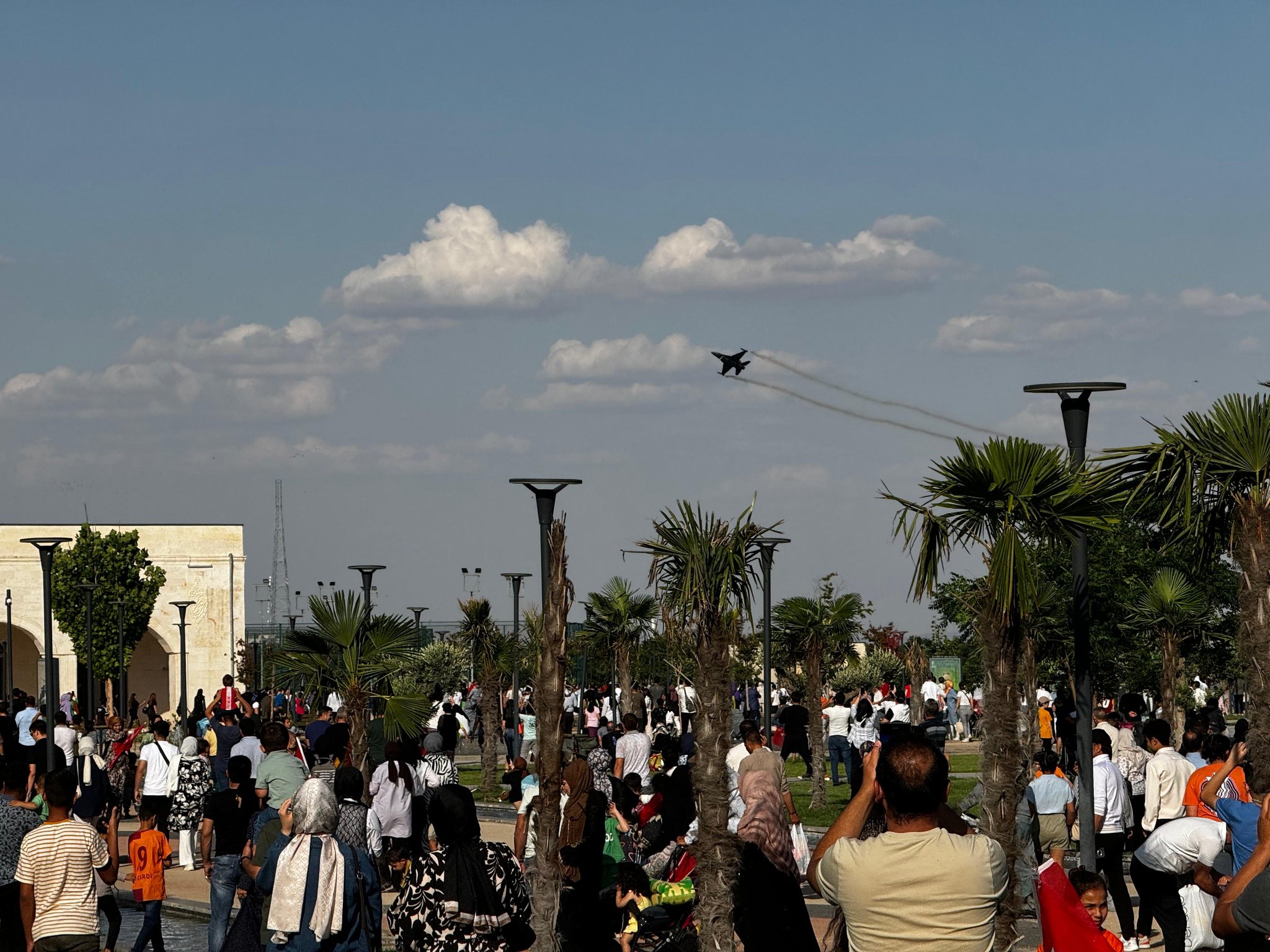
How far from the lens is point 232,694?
2733cm

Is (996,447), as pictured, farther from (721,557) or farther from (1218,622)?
(1218,622)

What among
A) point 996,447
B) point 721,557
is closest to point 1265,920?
point 996,447

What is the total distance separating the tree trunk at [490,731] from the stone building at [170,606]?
44.6 metres

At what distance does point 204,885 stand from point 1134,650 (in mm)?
32850

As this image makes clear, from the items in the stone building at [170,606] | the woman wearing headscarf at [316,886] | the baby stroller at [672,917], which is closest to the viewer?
the woman wearing headscarf at [316,886]

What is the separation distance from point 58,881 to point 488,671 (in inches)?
927

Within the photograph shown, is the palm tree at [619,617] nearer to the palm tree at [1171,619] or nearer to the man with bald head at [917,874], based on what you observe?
the palm tree at [1171,619]

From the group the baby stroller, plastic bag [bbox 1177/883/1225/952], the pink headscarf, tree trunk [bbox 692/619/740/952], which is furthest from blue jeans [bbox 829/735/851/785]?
the pink headscarf

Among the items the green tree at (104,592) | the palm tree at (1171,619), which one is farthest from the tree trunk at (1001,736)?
the green tree at (104,592)

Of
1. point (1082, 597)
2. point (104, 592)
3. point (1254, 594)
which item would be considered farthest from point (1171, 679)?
point (104, 592)

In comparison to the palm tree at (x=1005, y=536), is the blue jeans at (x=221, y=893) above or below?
below

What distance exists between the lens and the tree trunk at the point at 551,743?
471 inches

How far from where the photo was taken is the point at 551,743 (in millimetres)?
12336

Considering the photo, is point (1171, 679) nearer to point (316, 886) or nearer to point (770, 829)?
point (770, 829)
